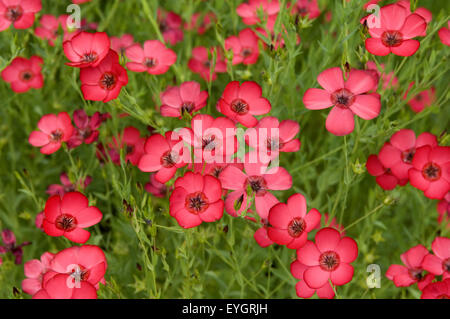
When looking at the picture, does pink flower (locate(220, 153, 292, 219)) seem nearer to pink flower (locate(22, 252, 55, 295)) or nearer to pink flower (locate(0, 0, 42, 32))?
pink flower (locate(22, 252, 55, 295))

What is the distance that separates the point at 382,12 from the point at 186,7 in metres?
0.94

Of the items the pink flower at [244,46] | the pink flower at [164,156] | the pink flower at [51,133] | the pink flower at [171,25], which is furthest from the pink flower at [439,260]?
the pink flower at [171,25]

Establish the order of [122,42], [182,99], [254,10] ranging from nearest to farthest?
1. [182,99]
2. [254,10]
3. [122,42]

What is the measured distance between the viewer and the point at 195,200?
1.28 metres

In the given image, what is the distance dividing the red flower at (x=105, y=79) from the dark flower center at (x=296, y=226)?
2.00 ft

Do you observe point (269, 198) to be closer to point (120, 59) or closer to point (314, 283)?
point (314, 283)

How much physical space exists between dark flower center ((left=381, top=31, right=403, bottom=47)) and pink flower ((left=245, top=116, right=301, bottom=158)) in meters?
0.36

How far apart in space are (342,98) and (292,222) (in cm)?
39

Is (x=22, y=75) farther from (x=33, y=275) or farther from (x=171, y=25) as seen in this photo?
(x=33, y=275)

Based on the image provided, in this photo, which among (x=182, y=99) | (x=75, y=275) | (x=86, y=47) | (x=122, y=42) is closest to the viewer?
(x=75, y=275)

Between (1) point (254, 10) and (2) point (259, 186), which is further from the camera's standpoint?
(1) point (254, 10)

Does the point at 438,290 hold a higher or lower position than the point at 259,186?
lower

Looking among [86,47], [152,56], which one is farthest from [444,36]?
[86,47]
